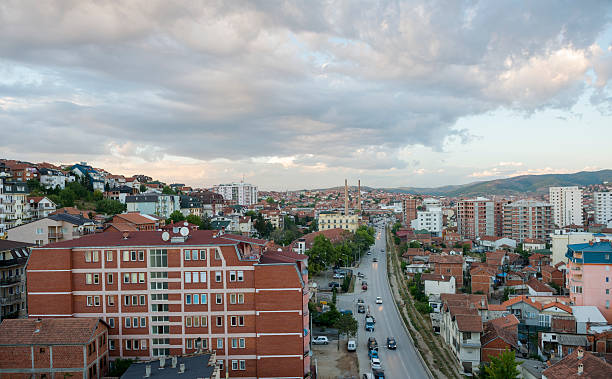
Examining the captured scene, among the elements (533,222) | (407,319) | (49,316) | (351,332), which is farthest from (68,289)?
(533,222)

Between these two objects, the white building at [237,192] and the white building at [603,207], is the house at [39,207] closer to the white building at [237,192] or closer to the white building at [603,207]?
the white building at [237,192]

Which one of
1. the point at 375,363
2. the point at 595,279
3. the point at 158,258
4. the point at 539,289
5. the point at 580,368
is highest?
the point at 158,258

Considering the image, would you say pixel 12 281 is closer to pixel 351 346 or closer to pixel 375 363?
pixel 351 346

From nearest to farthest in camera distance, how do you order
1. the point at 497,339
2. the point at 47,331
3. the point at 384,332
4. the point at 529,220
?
1. the point at 47,331
2. the point at 497,339
3. the point at 384,332
4. the point at 529,220

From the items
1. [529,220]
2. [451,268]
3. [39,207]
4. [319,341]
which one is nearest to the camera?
[319,341]

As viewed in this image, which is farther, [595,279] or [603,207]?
[603,207]

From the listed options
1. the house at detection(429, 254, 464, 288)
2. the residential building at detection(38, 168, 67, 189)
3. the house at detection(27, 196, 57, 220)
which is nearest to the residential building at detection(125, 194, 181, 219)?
the residential building at detection(38, 168, 67, 189)

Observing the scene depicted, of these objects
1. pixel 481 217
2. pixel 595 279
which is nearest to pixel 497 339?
pixel 595 279
